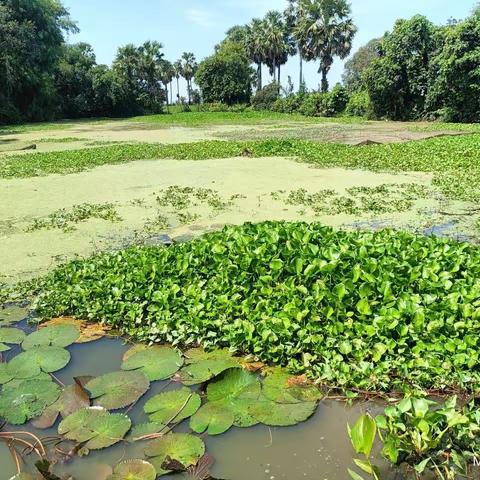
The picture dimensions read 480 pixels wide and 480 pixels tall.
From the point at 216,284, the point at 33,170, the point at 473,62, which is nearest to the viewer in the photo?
the point at 216,284

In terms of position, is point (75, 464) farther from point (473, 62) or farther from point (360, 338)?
point (473, 62)

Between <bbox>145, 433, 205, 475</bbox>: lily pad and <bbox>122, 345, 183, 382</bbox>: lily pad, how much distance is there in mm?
694

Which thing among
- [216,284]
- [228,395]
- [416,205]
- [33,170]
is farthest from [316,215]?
[33,170]

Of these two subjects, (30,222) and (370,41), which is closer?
(30,222)

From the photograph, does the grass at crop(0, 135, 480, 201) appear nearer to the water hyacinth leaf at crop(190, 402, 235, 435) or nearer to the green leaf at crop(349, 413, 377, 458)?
the water hyacinth leaf at crop(190, 402, 235, 435)

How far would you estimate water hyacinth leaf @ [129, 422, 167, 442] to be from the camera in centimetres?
268

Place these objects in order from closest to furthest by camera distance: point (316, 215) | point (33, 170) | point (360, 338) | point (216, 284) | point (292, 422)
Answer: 1. point (292, 422)
2. point (360, 338)
3. point (216, 284)
4. point (316, 215)
5. point (33, 170)

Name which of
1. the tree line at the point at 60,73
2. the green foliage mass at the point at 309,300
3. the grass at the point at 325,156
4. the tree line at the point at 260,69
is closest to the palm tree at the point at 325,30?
the tree line at the point at 260,69

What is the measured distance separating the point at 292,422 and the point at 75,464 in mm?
1118

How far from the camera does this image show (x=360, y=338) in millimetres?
3338

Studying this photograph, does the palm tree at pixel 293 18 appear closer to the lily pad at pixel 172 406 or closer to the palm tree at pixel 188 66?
the palm tree at pixel 188 66

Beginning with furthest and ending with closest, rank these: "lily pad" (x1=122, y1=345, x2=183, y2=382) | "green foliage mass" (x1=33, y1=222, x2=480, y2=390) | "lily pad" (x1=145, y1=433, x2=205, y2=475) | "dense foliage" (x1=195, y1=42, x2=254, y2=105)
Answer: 1. "dense foliage" (x1=195, y1=42, x2=254, y2=105)
2. "lily pad" (x1=122, y1=345, x2=183, y2=382)
3. "green foliage mass" (x1=33, y1=222, x2=480, y2=390)
4. "lily pad" (x1=145, y1=433, x2=205, y2=475)

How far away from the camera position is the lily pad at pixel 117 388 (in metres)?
2.99

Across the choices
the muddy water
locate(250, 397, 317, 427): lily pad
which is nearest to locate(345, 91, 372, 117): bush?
locate(250, 397, 317, 427): lily pad
